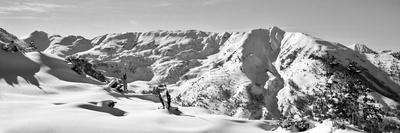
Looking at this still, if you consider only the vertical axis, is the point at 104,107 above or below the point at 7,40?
below

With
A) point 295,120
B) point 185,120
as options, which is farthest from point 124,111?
point 295,120

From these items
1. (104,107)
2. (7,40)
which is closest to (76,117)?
(104,107)

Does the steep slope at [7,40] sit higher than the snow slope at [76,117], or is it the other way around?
the steep slope at [7,40]

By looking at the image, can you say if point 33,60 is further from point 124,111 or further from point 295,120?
point 295,120

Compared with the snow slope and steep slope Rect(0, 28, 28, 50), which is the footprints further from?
steep slope Rect(0, 28, 28, 50)

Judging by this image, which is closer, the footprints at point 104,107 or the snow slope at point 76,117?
the snow slope at point 76,117

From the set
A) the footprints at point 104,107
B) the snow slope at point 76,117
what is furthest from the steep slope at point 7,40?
the footprints at point 104,107

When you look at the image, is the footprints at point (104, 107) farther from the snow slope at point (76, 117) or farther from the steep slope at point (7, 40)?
the steep slope at point (7, 40)

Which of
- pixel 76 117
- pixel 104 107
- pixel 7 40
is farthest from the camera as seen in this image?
pixel 7 40

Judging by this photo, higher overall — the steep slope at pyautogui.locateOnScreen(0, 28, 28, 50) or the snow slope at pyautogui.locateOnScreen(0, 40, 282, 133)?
the steep slope at pyautogui.locateOnScreen(0, 28, 28, 50)

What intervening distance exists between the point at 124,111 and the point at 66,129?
14.0m

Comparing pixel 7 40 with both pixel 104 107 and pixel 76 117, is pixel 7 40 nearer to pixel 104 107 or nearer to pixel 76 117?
pixel 104 107

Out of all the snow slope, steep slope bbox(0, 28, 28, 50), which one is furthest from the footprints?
steep slope bbox(0, 28, 28, 50)

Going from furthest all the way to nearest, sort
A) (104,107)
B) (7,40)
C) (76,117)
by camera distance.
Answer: (7,40) < (104,107) < (76,117)
